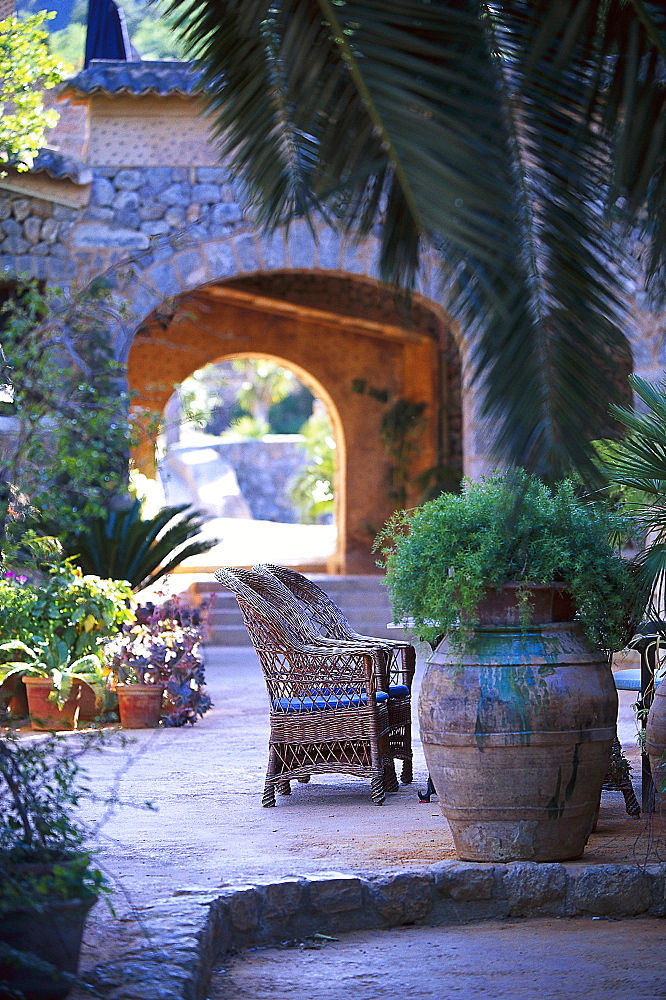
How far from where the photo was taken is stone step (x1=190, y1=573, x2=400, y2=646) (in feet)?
31.5

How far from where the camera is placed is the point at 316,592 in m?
4.94

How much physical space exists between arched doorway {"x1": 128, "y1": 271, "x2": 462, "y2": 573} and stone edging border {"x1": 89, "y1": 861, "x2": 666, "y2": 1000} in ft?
28.0

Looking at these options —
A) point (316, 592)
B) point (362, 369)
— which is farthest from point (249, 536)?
point (316, 592)

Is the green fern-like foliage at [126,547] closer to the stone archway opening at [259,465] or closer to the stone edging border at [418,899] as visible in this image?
the stone edging border at [418,899]

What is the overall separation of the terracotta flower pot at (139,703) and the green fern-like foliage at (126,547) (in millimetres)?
1406

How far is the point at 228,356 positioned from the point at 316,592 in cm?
735

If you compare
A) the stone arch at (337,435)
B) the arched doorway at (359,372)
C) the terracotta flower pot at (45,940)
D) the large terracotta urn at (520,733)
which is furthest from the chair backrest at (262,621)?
the stone arch at (337,435)

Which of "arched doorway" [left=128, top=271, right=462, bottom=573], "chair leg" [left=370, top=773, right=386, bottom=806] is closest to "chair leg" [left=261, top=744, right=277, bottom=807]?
"chair leg" [left=370, top=773, right=386, bottom=806]

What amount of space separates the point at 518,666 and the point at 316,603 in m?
1.98

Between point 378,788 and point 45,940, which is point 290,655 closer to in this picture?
point 378,788

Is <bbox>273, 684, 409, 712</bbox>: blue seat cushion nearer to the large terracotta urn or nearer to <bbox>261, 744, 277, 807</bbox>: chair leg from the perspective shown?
<bbox>261, 744, 277, 807</bbox>: chair leg

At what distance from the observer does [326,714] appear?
4.23 meters

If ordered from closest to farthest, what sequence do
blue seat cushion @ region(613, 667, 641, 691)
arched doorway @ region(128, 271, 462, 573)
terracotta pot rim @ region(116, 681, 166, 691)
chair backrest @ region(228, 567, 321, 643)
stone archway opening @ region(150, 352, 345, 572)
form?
blue seat cushion @ region(613, 667, 641, 691), chair backrest @ region(228, 567, 321, 643), terracotta pot rim @ region(116, 681, 166, 691), arched doorway @ region(128, 271, 462, 573), stone archway opening @ region(150, 352, 345, 572)

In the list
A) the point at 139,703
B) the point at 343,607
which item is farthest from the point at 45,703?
the point at 343,607
